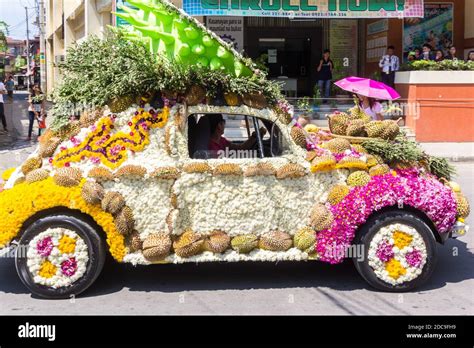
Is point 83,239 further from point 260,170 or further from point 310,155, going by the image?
point 310,155

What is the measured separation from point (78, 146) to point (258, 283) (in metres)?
2.08

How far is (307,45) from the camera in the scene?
78.4 ft

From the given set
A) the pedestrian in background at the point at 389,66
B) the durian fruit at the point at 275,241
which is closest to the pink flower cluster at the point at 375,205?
the durian fruit at the point at 275,241

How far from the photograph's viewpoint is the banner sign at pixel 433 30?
2166cm

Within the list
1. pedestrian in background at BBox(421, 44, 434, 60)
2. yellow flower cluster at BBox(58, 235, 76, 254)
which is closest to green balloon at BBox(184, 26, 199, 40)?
yellow flower cluster at BBox(58, 235, 76, 254)

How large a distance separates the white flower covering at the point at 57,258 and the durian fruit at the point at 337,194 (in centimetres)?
220

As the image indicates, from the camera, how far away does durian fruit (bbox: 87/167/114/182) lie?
5605 millimetres

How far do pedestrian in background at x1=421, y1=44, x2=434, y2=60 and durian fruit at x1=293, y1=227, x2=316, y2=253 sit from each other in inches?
600

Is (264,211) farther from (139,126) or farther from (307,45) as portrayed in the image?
(307,45)

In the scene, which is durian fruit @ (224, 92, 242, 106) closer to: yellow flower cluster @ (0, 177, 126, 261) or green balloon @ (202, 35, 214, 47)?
green balloon @ (202, 35, 214, 47)

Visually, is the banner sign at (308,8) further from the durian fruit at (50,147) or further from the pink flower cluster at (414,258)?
the pink flower cluster at (414,258)

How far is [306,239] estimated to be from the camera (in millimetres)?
5758

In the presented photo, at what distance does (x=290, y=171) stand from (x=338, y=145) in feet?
1.87

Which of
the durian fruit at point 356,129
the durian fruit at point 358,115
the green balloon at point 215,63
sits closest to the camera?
the green balloon at point 215,63
